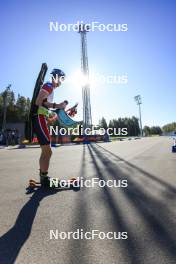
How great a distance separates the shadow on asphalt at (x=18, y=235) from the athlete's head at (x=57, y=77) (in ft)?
8.10

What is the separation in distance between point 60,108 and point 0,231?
2.85 m

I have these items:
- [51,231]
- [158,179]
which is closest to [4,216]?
[51,231]

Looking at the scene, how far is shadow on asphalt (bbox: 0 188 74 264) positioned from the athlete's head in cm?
247

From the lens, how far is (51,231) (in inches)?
115

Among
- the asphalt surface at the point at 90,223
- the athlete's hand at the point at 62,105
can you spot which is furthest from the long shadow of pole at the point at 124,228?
the athlete's hand at the point at 62,105

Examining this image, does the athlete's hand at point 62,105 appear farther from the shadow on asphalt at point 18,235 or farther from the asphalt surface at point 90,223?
the shadow on asphalt at point 18,235
